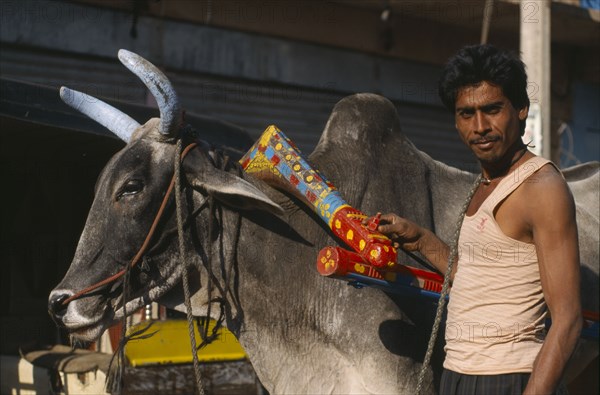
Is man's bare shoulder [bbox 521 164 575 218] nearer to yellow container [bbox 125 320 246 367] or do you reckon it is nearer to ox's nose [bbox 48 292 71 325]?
→ ox's nose [bbox 48 292 71 325]

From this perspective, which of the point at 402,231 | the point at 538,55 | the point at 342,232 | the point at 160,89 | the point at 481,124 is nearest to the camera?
the point at 481,124

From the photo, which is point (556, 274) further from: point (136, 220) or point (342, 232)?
point (136, 220)

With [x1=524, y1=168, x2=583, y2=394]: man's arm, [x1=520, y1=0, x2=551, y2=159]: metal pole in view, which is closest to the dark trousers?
[x1=524, y1=168, x2=583, y2=394]: man's arm

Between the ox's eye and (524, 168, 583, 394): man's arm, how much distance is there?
161 cm

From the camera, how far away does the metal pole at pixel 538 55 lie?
6816mm

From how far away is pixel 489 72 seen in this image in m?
2.52

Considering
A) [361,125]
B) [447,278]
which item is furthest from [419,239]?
[361,125]

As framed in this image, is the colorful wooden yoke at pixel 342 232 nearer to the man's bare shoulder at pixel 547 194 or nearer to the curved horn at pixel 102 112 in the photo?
the curved horn at pixel 102 112

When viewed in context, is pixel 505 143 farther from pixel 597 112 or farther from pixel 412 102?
pixel 597 112

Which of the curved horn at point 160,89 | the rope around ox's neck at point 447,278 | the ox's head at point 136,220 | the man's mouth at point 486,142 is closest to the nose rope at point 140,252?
the ox's head at point 136,220

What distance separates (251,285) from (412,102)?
6.84 m

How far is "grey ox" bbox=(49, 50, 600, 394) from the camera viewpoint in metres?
3.40

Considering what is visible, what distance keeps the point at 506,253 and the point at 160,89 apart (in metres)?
1.52

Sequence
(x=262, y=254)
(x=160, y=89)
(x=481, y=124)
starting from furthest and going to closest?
1. (x=262, y=254)
2. (x=160, y=89)
3. (x=481, y=124)
